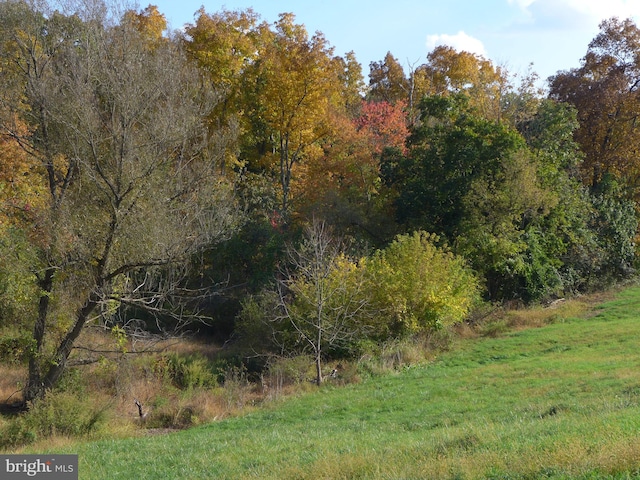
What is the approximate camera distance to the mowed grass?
740 centimetres

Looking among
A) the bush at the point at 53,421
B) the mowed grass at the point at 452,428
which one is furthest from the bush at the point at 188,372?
the bush at the point at 53,421

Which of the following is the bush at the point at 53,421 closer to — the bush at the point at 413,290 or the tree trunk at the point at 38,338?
the tree trunk at the point at 38,338

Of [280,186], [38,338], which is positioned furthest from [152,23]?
[38,338]

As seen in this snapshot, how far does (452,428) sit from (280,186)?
27981 mm

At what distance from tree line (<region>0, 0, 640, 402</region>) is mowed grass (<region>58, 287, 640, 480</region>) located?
367 cm

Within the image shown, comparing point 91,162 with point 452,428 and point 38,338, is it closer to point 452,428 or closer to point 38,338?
point 38,338

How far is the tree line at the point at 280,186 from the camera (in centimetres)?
1695

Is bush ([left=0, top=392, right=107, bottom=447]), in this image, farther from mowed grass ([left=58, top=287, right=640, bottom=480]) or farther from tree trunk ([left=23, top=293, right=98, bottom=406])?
mowed grass ([left=58, top=287, right=640, bottom=480])

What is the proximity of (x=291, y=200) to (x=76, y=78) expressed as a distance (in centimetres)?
2003

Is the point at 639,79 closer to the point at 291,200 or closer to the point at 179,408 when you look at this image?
the point at 291,200

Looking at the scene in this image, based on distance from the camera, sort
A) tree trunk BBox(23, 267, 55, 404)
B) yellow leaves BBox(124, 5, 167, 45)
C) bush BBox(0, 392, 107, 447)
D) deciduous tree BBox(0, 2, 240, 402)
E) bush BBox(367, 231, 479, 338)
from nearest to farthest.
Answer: bush BBox(0, 392, 107, 447), deciduous tree BBox(0, 2, 240, 402), tree trunk BBox(23, 267, 55, 404), bush BBox(367, 231, 479, 338), yellow leaves BBox(124, 5, 167, 45)

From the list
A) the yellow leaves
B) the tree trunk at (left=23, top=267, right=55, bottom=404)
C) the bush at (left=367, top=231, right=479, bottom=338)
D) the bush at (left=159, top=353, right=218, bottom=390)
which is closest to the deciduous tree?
the tree trunk at (left=23, top=267, right=55, bottom=404)

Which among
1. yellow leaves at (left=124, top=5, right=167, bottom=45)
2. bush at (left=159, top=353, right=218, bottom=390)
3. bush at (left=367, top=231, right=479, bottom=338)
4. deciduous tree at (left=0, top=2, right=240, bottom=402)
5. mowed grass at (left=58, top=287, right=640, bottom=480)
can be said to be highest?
yellow leaves at (left=124, top=5, right=167, bottom=45)

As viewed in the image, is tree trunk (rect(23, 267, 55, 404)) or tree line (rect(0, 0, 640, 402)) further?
tree trunk (rect(23, 267, 55, 404))
